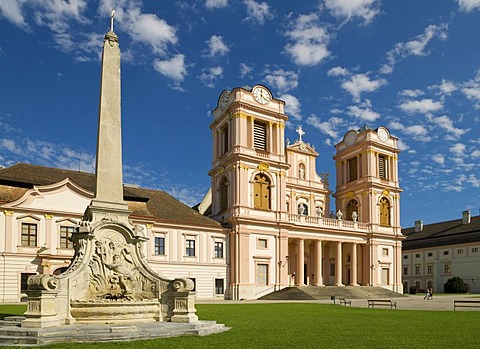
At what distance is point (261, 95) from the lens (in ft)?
164

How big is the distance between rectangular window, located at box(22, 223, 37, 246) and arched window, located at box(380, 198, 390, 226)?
3809 centimetres

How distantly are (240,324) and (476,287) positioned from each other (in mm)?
59356

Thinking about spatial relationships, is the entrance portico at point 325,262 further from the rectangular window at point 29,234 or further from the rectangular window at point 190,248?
the rectangular window at point 29,234

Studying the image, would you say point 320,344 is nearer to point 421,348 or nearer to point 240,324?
point 421,348

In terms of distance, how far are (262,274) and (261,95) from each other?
17375 millimetres

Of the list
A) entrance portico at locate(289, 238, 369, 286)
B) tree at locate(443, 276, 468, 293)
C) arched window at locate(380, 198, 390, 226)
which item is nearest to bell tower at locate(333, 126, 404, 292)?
arched window at locate(380, 198, 390, 226)

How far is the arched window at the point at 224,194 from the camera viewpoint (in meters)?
49.7

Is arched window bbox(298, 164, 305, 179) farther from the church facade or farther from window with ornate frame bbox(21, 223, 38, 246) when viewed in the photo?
window with ornate frame bbox(21, 223, 38, 246)

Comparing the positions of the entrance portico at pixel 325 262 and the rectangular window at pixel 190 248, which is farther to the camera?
the entrance portico at pixel 325 262

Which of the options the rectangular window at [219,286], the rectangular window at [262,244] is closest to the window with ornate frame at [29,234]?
the rectangular window at [219,286]

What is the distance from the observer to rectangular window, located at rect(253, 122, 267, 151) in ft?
163

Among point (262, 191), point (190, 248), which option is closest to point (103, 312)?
point (190, 248)

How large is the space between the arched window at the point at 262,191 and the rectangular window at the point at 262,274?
5.54 m

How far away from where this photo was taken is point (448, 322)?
19.5 m
